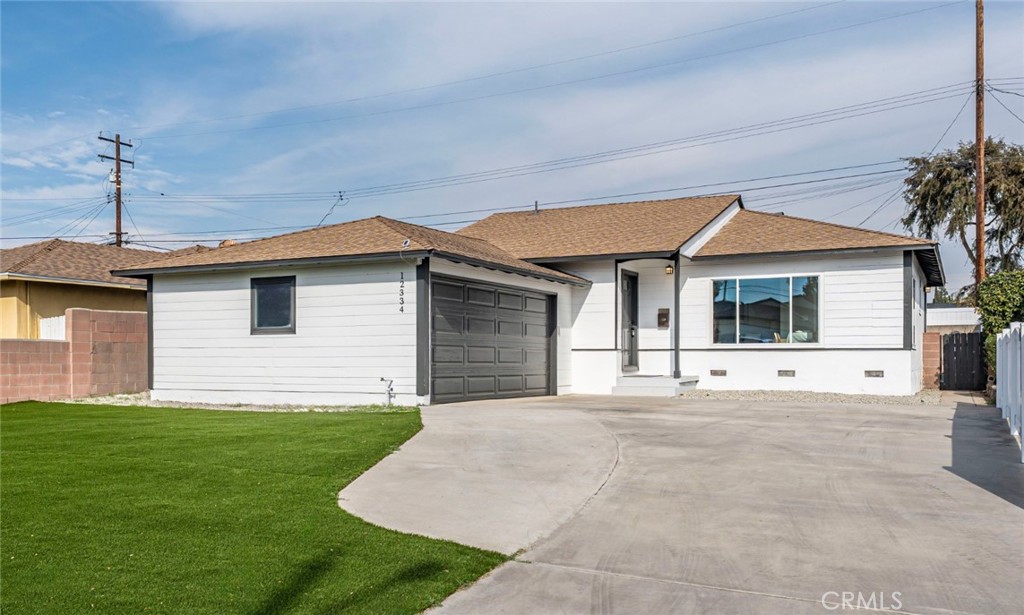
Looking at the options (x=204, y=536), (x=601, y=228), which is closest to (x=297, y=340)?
(x=601, y=228)

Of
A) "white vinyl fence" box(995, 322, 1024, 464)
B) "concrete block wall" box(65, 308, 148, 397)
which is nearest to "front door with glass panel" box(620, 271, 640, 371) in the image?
"white vinyl fence" box(995, 322, 1024, 464)

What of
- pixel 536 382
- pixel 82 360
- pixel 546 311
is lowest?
pixel 536 382

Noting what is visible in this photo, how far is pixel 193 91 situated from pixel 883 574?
21.6m

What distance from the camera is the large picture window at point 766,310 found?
18.6m

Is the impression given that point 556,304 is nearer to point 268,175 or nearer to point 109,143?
point 268,175

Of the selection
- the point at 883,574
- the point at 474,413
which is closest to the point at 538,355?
the point at 474,413

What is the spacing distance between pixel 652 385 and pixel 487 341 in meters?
4.32

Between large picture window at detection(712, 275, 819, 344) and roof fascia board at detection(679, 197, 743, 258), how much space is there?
102 centimetres

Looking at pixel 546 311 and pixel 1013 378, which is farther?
pixel 546 311

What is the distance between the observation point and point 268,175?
33.4 metres

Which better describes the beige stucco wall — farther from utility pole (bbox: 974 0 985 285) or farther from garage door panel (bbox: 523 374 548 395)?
utility pole (bbox: 974 0 985 285)

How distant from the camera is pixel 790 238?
19203mm

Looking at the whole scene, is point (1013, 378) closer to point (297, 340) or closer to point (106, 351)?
point (297, 340)

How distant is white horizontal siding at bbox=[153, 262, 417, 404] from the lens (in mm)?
14773
